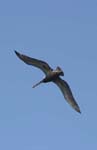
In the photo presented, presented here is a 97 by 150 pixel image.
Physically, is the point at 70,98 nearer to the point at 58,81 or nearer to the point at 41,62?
the point at 58,81

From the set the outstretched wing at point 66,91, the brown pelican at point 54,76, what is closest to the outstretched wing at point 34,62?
the brown pelican at point 54,76

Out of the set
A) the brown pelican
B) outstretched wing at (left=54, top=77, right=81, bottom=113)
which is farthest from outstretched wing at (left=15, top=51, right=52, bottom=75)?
outstretched wing at (left=54, top=77, right=81, bottom=113)

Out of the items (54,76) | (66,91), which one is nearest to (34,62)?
(54,76)

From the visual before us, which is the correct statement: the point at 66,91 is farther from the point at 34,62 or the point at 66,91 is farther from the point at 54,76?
the point at 34,62

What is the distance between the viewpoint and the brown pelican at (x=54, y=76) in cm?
4281

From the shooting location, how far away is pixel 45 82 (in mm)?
44656

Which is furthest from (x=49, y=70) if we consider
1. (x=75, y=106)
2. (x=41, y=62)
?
(x=75, y=106)

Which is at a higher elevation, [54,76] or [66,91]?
[54,76]

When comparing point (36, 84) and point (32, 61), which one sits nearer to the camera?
point (32, 61)

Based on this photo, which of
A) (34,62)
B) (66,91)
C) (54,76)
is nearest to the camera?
(34,62)

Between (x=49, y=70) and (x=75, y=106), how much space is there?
4291 mm

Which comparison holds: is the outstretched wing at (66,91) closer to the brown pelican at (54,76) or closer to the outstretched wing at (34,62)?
the brown pelican at (54,76)

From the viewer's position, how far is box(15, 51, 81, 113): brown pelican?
42.8 m

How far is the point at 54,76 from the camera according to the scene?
143ft
